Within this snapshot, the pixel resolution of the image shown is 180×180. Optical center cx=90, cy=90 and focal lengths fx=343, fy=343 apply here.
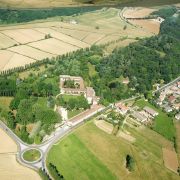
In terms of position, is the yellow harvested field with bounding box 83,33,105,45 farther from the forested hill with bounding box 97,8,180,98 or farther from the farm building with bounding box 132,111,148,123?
the farm building with bounding box 132,111,148,123

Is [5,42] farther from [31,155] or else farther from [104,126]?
[31,155]

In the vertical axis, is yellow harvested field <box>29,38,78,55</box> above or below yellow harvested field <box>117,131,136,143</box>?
above

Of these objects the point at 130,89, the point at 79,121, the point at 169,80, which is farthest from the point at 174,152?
the point at 169,80

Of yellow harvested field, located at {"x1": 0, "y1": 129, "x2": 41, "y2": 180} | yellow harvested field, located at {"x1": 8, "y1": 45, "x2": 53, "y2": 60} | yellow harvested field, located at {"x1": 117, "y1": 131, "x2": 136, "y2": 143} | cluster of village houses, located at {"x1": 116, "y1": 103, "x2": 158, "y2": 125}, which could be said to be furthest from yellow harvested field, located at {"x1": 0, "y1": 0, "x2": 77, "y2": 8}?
yellow harvested field, located at {"x1": 8, "y1": 45, "x2": 53, "y2": 60}

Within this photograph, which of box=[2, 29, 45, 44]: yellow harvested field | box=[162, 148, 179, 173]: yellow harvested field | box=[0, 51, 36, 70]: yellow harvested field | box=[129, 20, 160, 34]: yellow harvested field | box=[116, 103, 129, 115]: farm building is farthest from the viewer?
box=[129, 20, 160, 34]: yellow harvested field

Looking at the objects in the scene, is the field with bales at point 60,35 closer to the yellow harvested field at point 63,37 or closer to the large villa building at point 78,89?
the yellow harvested field at point 63,37

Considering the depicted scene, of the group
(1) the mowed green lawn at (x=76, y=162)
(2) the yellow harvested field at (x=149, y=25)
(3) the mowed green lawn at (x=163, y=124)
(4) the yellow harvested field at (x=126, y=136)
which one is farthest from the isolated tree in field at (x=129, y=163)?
(2) the yellow harvested field at (x=149, y=25)
